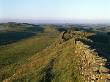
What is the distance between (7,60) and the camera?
219 ft

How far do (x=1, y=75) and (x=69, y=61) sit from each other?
56.0 feet

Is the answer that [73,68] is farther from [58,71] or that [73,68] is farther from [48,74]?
[48,74]

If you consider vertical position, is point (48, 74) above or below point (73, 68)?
below

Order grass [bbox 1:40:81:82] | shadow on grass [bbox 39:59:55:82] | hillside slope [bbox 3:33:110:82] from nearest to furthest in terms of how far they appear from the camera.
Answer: hillside slope [bbox 3:33:110:82] < grass [bbox 1:40:81:82] < shadow on grass [bbox 39:59:55:82]

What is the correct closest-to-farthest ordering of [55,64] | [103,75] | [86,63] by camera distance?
[103,75] → [86,63] → [55,64]

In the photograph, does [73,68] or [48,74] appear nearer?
[73,68]

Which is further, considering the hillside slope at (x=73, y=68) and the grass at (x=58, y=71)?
the grass at (x=58, y=71)

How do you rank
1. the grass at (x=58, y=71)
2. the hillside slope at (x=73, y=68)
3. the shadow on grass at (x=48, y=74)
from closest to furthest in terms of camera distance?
the hillside slope at (x=73, y=68) → the grass at (x=58, y=71) → the shadow on grass at (x=48, y=74)

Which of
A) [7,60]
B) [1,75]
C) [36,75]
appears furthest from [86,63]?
[7,60]

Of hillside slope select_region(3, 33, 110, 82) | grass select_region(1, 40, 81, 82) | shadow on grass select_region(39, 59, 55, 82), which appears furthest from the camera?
shadow on grass select_region(39, 59, 55, 82)

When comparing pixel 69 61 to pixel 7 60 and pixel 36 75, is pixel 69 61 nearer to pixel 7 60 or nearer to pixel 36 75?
pixel 36 75

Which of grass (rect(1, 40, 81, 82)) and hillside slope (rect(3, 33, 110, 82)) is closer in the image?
hillside slope (rect(3, 33, 110, 82))

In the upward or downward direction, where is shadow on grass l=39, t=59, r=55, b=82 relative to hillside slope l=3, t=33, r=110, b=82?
downward

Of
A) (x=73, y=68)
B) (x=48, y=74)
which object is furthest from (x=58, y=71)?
(x=73, y=68)
